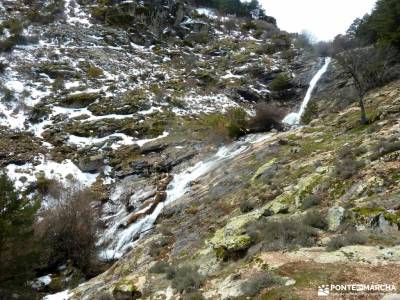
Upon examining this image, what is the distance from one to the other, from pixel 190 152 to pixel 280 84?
821 inches

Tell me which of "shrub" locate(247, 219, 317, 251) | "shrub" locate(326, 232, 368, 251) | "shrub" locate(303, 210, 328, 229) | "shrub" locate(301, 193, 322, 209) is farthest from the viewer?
"shrub" locate(301, 193, 322, 209)

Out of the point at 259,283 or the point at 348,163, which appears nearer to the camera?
the point at 259,283

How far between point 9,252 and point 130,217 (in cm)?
752

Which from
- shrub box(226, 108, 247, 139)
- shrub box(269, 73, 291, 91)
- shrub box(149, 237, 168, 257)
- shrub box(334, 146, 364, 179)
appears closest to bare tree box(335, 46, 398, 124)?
shrub box(226, 108, 247, 139)

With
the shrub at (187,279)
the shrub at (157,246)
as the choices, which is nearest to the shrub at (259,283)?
the shrub at (187,279)

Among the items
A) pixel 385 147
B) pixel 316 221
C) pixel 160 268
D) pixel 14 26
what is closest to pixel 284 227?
pixel 316 221

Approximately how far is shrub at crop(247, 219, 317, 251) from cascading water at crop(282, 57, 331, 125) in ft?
81.7

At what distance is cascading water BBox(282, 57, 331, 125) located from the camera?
38.1 m

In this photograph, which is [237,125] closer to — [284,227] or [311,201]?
[311,201]

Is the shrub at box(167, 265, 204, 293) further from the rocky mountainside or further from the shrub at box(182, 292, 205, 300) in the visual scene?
the shrub at box(182, 292, 205, 300)

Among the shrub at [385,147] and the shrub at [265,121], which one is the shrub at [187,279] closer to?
the shrub at [385,147]

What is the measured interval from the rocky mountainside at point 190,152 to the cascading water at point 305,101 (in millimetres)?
1178

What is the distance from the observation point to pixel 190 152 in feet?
102

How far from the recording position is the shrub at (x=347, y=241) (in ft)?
33.0
